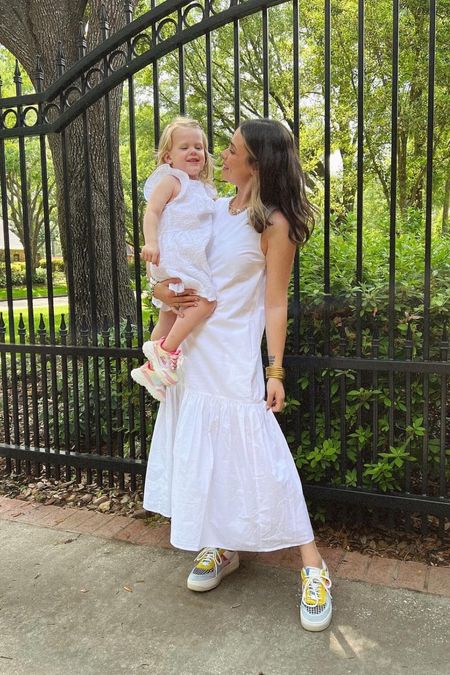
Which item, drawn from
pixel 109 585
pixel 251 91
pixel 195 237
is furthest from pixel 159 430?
pixel 251 91

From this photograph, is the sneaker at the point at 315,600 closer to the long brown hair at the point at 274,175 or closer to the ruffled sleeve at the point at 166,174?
the long brown hair at the point at 274,175

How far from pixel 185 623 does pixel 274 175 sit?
190 cm

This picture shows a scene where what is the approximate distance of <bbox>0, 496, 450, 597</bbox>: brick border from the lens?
274 centimetres

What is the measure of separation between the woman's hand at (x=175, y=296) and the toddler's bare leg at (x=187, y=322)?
2 centimetres

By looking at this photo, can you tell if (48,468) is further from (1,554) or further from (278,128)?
(278,128)

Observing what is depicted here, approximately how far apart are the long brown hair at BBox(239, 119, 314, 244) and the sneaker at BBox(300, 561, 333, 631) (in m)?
1.42

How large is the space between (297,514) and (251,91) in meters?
16.4

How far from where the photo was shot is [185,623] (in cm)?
246

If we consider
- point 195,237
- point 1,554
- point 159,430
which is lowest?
point 1,554

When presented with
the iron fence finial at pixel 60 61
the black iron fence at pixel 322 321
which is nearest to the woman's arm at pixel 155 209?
the black iron fence at pixel 322 321

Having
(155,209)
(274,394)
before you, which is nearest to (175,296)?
(155,209)

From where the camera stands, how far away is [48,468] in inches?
159

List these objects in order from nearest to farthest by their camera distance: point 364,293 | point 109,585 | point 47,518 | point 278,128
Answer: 1. point 278,128
2. point 109,585
3. point 364,293
4. point 47,518

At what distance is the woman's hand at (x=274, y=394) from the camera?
8.36ft
